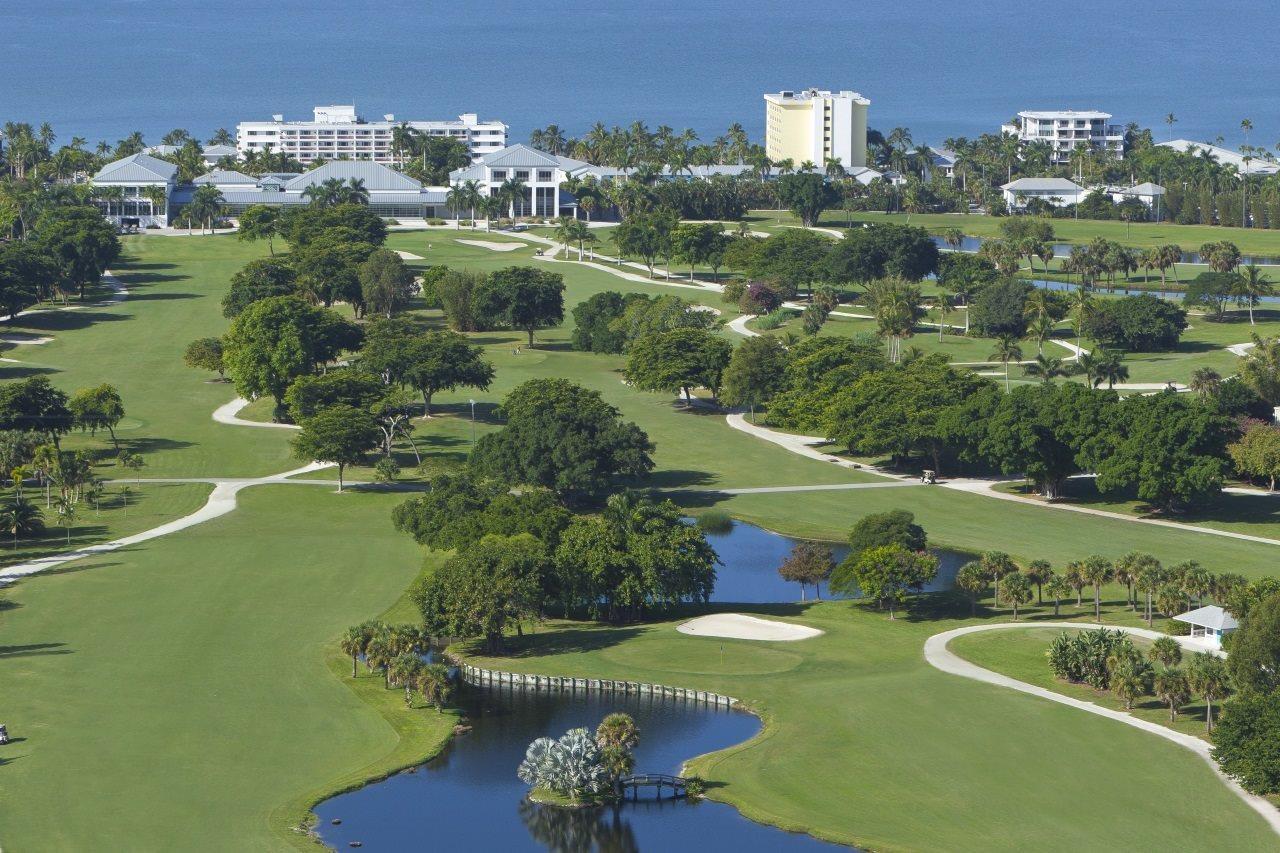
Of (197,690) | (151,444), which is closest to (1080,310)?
(151,444)

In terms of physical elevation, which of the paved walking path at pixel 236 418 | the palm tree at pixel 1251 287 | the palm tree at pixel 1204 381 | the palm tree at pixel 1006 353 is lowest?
the paved walking path at pixel 236 418

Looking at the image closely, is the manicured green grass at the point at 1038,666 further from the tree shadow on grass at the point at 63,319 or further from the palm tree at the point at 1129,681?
the tree shadow on grass at the point at 63,319

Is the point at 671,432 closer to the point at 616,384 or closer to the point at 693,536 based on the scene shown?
the point at 616,384

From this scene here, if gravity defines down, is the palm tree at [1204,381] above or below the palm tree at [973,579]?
above

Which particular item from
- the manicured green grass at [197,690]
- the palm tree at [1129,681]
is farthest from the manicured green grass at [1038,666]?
the manicured green grass at [197,690]

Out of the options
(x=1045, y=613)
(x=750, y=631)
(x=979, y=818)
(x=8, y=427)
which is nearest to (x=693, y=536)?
(x=750, y=631)

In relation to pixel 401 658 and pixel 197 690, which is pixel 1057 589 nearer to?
pixel 401 658

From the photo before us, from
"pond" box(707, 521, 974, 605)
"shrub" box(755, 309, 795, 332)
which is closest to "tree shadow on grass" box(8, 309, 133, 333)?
"shrub" box(755, 309, 795, 332)
